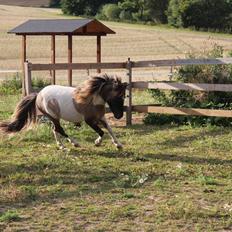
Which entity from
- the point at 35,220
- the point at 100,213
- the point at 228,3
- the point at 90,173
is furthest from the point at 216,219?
the point at 228,3

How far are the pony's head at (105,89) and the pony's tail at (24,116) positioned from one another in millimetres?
974

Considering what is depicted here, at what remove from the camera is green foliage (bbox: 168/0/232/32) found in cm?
7731

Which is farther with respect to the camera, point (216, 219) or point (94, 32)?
point (94, 32)

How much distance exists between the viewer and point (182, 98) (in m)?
12.9

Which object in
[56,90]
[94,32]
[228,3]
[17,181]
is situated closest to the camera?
[17,181]

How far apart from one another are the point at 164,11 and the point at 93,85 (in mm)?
78192

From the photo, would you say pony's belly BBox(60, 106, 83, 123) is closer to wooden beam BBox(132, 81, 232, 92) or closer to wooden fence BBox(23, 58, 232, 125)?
wooden fence BBox(23, 58, 232, 125)

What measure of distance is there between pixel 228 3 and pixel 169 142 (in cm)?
7092

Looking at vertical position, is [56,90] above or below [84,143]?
above

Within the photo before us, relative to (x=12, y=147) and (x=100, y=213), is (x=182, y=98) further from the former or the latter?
(x=100, y=213)

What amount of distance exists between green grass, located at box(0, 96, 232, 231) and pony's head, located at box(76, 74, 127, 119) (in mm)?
821

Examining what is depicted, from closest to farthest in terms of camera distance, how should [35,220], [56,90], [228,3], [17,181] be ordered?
[35,220], [17,181], [56,90], [228,3]

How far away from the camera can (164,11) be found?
3376 inches

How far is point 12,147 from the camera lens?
32.4ft
